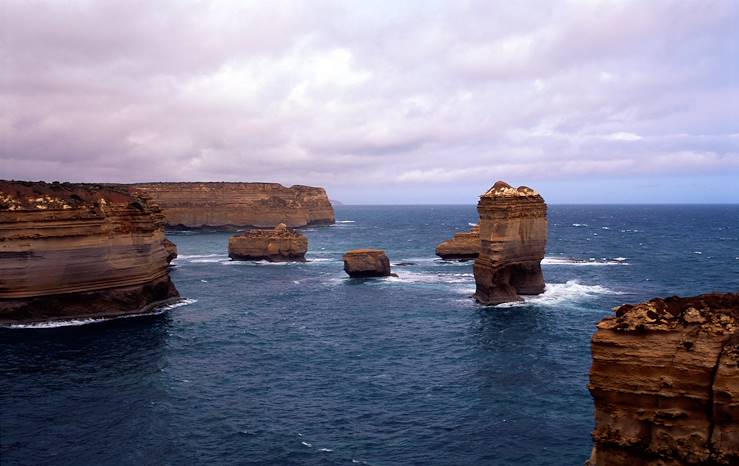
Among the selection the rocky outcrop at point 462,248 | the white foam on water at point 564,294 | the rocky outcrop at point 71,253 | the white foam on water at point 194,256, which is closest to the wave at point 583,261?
the rocky outcrop at point 462,248

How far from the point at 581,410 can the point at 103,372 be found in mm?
28644

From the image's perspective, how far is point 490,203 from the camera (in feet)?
184

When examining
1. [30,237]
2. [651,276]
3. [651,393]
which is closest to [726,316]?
[651,393]

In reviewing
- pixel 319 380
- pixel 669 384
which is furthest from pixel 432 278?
pixel 669 384

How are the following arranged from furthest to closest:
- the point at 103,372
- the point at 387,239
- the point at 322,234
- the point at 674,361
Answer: the point at 322,234
the point at 387,239
the point at 103,372
the point at 674,361

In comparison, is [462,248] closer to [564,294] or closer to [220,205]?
[564,294]

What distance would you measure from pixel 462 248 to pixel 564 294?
31500mm

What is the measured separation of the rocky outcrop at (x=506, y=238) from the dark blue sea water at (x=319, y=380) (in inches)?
115

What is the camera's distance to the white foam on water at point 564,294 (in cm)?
5553

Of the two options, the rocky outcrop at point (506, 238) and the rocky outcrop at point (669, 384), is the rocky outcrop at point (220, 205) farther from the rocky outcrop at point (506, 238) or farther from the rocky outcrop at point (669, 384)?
the rocky outcrop at point (669, 384)

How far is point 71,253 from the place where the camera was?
49688 millimetres

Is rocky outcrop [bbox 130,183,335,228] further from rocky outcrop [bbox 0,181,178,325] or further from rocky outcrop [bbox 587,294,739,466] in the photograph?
rocky outcrop [bbox 587,294,739,466]

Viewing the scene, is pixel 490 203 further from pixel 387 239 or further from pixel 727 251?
pixel 387 239

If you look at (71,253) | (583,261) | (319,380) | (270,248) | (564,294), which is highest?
(71,253)
